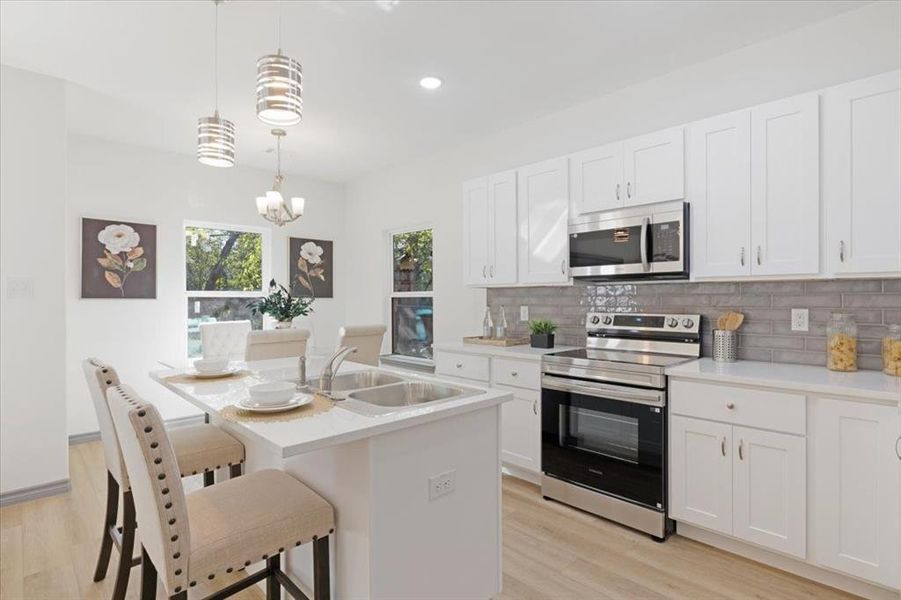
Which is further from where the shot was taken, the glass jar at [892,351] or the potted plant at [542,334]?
the potted plant at [542,334]

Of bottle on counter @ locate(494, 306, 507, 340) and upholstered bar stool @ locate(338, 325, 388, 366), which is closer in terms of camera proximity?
upholstered bar stool @ locate(338, 325, 388, 366)

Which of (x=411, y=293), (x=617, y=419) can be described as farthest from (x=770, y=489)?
(x=411, y=293)

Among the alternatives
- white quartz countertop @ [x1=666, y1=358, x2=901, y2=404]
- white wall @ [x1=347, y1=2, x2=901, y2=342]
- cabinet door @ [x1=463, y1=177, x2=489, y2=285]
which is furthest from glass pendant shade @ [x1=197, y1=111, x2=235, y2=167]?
white quartz countertop @ [x1=666, y1=358, x2=901, y2=404]

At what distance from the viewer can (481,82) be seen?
3281mm

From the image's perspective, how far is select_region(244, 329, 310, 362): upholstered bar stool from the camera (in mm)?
3344

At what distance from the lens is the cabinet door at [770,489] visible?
2176 mm

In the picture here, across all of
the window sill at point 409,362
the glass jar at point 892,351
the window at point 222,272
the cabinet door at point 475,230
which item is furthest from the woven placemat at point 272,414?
the window at point 222,272

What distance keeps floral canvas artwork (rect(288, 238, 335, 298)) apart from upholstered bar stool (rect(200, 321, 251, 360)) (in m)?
1.10

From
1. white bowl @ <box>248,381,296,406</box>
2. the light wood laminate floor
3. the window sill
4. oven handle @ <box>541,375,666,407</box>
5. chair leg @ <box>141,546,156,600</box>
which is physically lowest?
the light wood laminate floor

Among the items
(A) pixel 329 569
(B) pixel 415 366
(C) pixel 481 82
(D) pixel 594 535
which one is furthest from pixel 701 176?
(B) pixel 415 366

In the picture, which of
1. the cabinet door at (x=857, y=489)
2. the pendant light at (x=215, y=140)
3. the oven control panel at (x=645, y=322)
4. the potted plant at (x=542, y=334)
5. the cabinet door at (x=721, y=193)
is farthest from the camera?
the potted plant at (x=542, y=334)

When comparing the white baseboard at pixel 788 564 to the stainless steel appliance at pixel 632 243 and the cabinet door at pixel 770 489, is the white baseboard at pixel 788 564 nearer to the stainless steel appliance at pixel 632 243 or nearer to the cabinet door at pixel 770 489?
the cabinet door at pixel 770 489

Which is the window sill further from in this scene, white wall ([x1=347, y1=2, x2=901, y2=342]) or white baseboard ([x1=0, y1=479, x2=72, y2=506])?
white baseboard ([x1=0, y1=479, x2=72, y2=506])

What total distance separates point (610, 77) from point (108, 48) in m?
3.13
